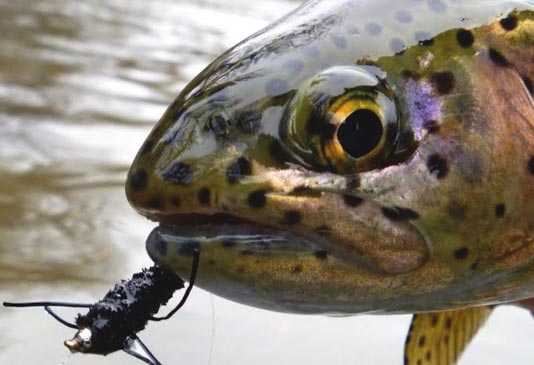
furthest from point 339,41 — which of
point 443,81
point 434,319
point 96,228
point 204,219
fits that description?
point 96,228

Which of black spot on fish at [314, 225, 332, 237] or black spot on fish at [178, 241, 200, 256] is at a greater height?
black spot on fish at [314, 225, 332, 237]

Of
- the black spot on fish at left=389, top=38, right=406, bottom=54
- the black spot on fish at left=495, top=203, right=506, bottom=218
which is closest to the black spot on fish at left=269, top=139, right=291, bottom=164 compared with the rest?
the black spot on fish at left=389, top=38, right=406, bottom=54

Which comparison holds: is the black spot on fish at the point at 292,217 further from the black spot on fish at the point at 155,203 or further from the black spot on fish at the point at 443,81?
the black spot on fish at the point at 443,81

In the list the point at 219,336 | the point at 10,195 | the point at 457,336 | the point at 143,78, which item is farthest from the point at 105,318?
the point at 143,78

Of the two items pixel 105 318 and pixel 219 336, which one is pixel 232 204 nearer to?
pixel 105 318

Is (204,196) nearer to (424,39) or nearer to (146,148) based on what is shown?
(146,148)

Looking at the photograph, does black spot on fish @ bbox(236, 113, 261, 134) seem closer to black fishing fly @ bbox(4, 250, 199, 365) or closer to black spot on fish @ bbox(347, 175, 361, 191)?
black spot on fish @ bbox(347, 175, 361, 191)

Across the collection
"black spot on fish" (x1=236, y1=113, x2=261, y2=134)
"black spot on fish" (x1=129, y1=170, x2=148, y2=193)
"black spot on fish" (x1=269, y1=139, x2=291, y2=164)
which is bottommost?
"black spot on fish" (x1=129, y1=170, x2=148, y2=193)
